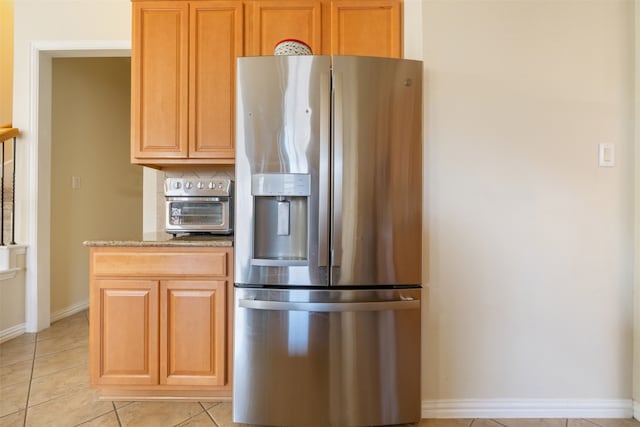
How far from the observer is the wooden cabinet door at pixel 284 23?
200cm

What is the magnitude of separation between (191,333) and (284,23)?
1.85m

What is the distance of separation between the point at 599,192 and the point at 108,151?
424cm

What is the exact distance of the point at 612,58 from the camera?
163 centimetres

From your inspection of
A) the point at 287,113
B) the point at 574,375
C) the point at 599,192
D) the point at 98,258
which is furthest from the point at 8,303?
the point at 599,192

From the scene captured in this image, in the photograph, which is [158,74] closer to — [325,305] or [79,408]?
[325,305]

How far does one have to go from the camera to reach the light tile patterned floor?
158 cm

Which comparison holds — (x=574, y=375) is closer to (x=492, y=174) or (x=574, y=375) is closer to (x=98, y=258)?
(x=492, y=174)

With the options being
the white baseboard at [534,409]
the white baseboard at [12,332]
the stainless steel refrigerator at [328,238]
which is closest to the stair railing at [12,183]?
the white baseboard at [12,332]

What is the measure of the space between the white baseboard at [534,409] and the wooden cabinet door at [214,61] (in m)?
1.83

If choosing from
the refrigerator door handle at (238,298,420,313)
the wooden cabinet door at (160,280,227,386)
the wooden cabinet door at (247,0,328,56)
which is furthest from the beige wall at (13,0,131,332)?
the refrigerator door handle at (238,298,420,313)

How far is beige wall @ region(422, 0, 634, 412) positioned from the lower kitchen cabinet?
1.09 meters

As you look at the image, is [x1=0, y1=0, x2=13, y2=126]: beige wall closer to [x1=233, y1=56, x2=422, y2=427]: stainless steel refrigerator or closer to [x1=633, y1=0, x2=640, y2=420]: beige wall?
[x1=233, y1=56, x2=422, y2=427]: stainless steel refrigerator

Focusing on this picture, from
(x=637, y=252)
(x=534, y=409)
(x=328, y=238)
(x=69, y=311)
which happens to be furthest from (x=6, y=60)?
(x=637, y=252)

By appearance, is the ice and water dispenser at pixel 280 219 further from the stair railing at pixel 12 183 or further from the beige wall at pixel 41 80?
the stair railing at pixel 12 183
